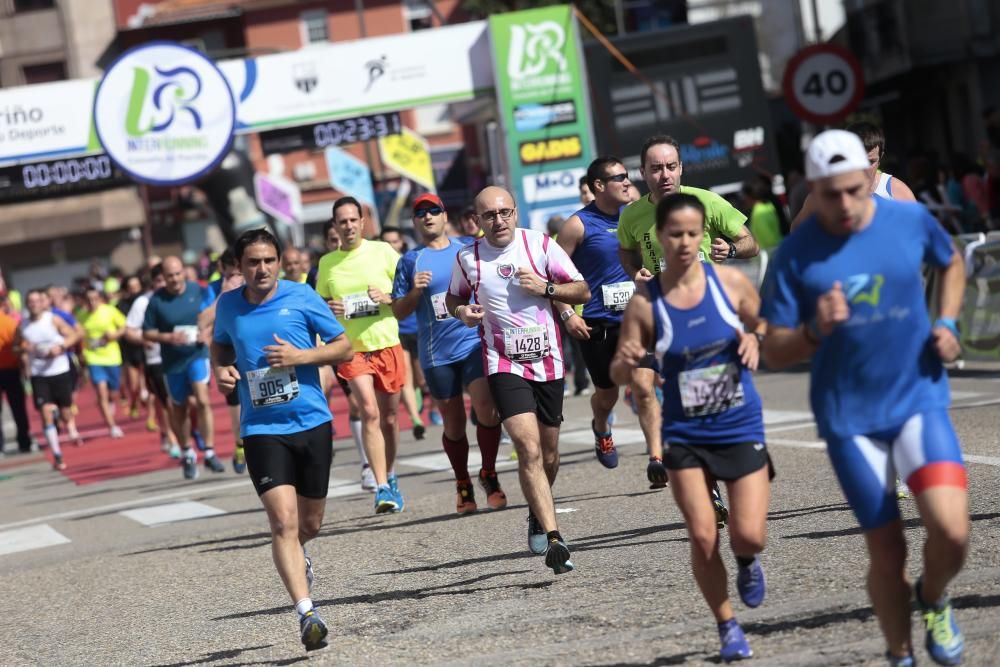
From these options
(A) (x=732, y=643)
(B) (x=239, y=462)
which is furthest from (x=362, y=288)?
(A) (x=732, y=643)

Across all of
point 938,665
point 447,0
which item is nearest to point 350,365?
point 938,665

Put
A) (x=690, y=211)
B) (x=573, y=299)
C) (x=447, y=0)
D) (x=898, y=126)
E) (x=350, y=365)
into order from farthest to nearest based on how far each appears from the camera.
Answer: (x=447, y=0)
(x=898, y=126)
(x=350, y=365)
(x=573, y=299)
(x=690, y=211)

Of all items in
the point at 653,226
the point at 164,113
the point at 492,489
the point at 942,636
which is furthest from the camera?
the point at 164,113

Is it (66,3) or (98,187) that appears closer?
(98,187)

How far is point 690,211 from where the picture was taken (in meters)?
6.58

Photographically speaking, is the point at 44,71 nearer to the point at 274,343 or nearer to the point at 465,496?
the point at 465,496

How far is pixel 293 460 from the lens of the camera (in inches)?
318

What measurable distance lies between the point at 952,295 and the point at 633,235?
4245 mm

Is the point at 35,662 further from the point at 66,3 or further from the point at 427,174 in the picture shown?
the point at 66,3

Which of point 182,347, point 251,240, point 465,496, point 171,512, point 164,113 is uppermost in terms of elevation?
point 164,113

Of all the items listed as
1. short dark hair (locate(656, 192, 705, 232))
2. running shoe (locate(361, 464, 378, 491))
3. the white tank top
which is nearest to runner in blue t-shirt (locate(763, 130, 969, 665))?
short dark hair (locate(656, 192, 705, 232))

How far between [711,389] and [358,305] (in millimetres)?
6628

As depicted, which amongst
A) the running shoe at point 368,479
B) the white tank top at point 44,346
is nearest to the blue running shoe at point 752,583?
the running shoe at point 368,479

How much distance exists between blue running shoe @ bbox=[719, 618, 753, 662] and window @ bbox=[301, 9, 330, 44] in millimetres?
64066
